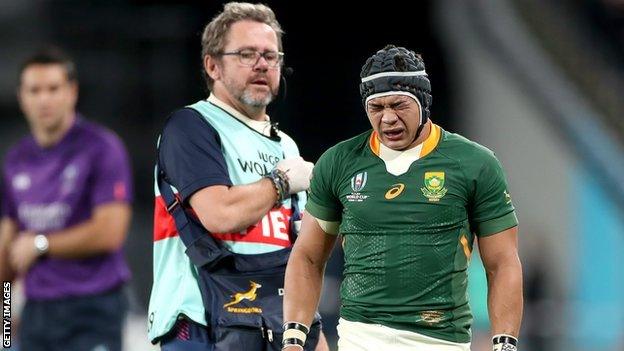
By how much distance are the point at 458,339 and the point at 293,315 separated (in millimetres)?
698

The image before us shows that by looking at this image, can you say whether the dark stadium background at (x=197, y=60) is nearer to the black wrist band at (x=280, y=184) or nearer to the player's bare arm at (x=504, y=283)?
the black wrist band at (x=280, y=184)

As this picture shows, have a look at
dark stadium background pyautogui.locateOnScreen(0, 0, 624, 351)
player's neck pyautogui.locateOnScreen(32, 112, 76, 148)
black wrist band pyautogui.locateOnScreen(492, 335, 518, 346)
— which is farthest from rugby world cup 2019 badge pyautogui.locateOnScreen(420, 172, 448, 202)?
dark stadium background pyautogui.locateOnScreen(0, 0, 624, 351)

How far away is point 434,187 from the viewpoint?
5887 mm

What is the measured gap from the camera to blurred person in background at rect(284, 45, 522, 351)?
19.2 feet

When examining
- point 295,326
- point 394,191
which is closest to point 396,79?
point 394,191

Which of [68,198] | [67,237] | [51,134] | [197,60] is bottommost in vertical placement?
[197,60]

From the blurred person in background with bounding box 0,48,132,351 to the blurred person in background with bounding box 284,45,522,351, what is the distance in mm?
2624

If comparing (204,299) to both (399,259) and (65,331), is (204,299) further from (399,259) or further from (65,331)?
(65,331)

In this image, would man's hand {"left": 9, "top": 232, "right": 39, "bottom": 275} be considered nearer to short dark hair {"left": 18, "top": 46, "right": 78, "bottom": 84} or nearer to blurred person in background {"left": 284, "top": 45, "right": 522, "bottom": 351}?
short dark hair {"left": 18, "top": 46, "right": 78, "bottom": 84}

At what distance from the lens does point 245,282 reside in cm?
646

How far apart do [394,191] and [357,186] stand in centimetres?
15

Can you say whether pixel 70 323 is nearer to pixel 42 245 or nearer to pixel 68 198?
pixel 42 245

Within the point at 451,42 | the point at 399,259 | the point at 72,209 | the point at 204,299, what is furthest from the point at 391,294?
the point at 451,42

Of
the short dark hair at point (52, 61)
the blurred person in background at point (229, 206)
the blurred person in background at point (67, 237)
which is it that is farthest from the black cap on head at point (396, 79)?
the short dark hair at point (52, 61)
